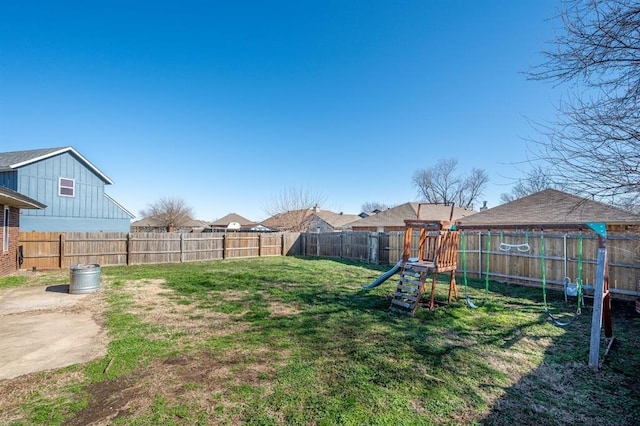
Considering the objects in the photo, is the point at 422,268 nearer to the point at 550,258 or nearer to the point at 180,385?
the point at 550,258

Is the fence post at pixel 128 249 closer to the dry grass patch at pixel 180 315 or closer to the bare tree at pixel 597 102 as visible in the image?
the dry grass patch at pixel 180 315

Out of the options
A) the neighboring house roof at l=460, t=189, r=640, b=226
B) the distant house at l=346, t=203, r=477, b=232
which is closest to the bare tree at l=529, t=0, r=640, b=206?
the neighboring house roof at l=460, t=189, r=640, b=226

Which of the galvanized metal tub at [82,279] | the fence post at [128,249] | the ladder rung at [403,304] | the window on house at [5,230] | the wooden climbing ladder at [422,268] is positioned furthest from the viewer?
the fence post at [128,249]

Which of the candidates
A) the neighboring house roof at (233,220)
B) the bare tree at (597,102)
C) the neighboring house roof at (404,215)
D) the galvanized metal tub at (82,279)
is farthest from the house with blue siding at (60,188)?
the neighboring house roof at (233,220)

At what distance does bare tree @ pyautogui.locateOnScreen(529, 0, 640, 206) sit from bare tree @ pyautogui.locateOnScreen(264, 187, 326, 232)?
25.8 metres

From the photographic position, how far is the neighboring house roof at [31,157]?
14352mm

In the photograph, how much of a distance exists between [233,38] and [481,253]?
13.2 m

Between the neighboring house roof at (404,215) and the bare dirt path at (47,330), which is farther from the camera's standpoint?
the neighboring house roof at (404,215)

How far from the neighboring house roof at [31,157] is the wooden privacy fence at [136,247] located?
17.0 feet

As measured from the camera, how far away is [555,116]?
156 inches

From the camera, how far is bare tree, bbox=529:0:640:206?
11.0 ft

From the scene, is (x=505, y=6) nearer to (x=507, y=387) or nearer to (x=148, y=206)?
(x=507, y=387)

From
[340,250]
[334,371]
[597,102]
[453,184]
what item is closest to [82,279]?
[334,371]

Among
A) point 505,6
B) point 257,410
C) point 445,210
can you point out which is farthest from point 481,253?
point 445,210
